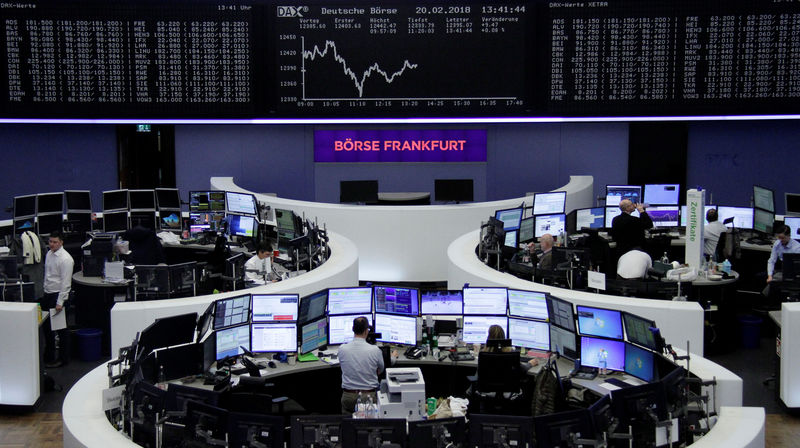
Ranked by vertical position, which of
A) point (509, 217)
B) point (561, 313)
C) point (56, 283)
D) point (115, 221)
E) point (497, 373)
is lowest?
point (497, 373)

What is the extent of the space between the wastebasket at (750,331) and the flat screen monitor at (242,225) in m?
6.08

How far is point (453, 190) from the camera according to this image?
1445cm

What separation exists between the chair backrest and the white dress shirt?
199 inches

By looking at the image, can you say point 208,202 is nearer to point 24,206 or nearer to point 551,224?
point 24,206

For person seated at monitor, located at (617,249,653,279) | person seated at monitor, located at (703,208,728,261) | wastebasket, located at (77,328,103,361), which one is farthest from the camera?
person seated at monitor, located at (703,208,728,261)

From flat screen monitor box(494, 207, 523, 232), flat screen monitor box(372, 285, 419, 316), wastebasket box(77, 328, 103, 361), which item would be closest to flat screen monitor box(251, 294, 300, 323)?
flat screen monitor box(372, 285, 419, 316)

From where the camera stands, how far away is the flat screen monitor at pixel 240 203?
13134 millimetres

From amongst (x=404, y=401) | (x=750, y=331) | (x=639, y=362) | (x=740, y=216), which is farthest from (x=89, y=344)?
(x=740, y=216)

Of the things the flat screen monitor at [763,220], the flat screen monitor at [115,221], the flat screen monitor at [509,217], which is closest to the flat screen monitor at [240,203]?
the flat screen monitor at [115,221]

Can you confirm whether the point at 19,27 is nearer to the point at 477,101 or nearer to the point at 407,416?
the point at 477,101

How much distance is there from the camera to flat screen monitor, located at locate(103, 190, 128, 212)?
1390 centimetres

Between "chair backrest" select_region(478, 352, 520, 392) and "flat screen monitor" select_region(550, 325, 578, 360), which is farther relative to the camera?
"flat screen monitor" select_region(550, 325, 578, 360)

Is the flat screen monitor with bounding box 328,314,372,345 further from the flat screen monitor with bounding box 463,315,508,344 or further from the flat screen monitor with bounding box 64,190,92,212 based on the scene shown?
the flat screen monitor with bounding box 64,190,92,212

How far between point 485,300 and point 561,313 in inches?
28.5
